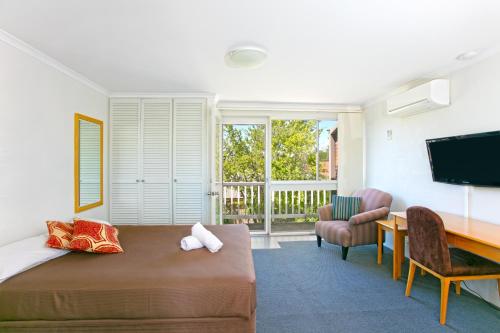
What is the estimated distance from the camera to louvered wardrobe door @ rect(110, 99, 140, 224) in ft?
12.5

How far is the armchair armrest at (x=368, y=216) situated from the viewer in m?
3.39

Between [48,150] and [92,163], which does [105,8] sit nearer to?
[48,150]

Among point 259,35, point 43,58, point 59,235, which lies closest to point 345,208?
point 259,35

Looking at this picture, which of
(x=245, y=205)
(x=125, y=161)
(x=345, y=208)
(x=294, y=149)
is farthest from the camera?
(x=245, y=205)

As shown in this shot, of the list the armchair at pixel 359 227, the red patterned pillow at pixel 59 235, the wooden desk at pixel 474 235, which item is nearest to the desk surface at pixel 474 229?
the wooden desk at pixel 474 235

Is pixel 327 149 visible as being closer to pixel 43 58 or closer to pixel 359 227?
→ pixel 359 227

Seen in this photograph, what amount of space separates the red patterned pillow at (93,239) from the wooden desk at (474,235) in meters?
2.84

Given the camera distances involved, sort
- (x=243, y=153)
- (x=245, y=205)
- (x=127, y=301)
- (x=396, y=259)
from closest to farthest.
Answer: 1. (x=127, y=301)
2. (x=396, y=259)
3. (x=243, y=153)
4. (x=245, y=205)

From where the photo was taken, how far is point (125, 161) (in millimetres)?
3816

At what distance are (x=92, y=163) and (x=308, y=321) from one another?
10.2 feet

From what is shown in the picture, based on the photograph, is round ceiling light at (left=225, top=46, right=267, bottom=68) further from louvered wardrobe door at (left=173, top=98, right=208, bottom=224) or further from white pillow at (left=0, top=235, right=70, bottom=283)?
white pillow at (left=0, top=235, right=70, bottom=283)

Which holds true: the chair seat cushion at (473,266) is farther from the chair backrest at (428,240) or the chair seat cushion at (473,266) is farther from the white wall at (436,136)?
the white wall at (436,136)

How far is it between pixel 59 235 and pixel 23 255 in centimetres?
32

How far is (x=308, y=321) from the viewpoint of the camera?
217 cm
